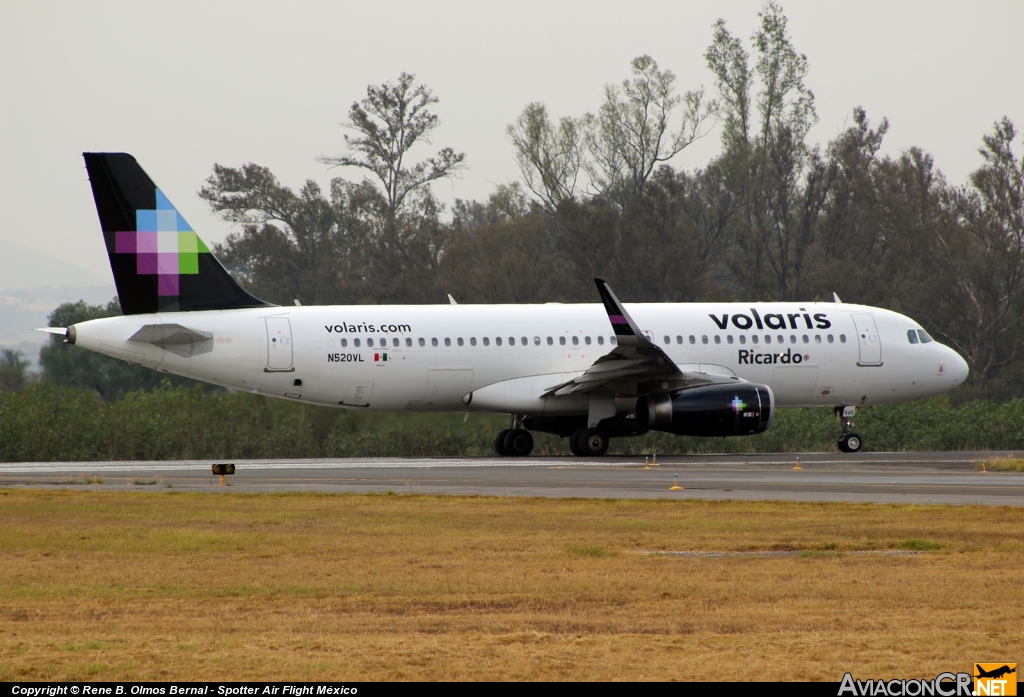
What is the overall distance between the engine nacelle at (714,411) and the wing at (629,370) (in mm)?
674

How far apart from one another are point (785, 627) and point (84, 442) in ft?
89.8

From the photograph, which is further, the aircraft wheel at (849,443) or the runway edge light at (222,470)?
the aircraft wheel at (849,443)

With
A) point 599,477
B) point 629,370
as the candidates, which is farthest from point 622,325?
point 599,477

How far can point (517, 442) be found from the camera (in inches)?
1251

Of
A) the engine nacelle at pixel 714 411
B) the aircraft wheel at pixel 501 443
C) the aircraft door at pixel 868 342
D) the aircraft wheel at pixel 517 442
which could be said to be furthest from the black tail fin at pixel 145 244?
the aircraft door at pixel 868 342

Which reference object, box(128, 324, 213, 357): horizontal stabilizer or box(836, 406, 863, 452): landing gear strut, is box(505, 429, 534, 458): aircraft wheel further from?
box(836, 406, 863, 452): landing gear strut

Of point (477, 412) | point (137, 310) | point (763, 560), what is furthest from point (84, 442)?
point (763, 560)

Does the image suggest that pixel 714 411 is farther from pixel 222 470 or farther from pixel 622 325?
pixel 222 470

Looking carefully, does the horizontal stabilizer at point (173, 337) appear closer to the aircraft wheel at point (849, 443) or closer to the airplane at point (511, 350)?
the airplane at point (511, 350)

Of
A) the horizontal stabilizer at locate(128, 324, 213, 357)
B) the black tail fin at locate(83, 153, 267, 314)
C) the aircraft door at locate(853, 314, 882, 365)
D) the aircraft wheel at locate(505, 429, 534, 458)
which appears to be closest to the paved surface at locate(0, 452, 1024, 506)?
the aircraft wheel at locate(505, 429, 534, 458)

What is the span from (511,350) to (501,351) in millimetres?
241

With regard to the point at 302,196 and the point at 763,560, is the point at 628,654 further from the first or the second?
the point at 302,196

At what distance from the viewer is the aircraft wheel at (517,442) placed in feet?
104

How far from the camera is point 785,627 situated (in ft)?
30.0
